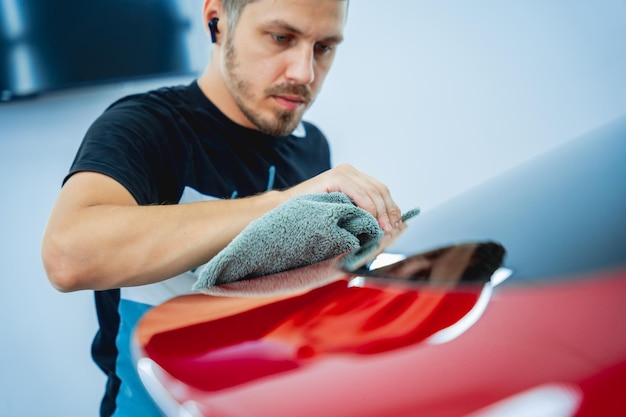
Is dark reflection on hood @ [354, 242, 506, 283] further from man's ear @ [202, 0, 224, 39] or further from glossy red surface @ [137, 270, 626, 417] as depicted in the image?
man's ear @ [202, 0, 224, 39]

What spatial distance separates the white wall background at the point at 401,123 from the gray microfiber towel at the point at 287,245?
15.6 inches

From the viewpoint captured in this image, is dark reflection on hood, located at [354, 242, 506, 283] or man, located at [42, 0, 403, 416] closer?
dark reflection on hood, located at [354, 242, 506, 283]

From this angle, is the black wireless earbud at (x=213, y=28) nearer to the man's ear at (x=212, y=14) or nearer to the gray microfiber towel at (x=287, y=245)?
the man's ear at (x=212, y=14)

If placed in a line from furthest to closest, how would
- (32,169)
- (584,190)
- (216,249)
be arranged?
(32,169)
(216,249)
(584,190)

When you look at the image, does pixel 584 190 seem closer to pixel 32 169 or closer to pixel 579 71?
pixel 579 71

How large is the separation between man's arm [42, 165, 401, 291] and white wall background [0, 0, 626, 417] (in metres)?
0.28

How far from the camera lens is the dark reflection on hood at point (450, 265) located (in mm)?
409

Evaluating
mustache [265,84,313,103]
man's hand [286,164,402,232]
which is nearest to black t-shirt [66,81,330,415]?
mustache [265,84,313,103]

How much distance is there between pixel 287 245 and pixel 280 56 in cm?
49

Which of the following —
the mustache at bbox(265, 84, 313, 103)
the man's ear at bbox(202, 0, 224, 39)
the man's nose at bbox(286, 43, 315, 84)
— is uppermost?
the man's ear at bbox(202, 0, 224, 39)

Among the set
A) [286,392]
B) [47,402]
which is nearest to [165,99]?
[47,402]

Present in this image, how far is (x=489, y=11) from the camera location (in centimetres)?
98

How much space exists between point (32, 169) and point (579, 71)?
0.93 m

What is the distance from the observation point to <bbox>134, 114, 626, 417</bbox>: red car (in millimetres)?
293
